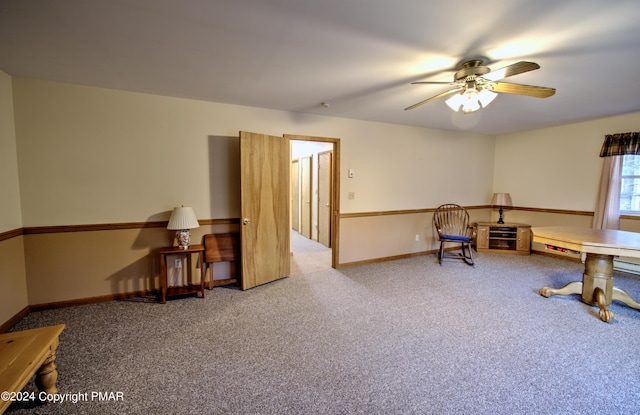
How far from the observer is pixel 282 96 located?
124 inches

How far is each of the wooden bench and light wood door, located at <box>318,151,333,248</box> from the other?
13.8 feet

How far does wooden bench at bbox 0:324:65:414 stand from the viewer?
4.21 ft

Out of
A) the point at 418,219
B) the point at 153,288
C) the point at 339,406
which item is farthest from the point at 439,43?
the point at 153,288

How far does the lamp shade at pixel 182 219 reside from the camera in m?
3.01

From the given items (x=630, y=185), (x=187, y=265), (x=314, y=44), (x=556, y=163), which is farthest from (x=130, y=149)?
(x=630, y=185)

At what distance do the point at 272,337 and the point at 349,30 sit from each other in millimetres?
2438

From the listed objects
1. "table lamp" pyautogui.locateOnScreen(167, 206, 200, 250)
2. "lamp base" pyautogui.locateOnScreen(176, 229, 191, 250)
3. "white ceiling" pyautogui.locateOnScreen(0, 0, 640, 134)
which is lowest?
"lamp base" pyautogui.locateOnScreen(176, 229, 191, 250)

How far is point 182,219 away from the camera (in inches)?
119

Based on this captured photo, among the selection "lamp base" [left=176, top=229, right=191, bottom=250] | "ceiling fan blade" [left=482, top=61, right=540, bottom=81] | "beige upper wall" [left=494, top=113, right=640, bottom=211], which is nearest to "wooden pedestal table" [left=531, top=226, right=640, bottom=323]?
"beige upper wall" [left=494, top=113, right=640, bottom=211]

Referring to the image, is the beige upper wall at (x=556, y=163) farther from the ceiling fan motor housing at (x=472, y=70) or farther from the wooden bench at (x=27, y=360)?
the wooden bench at (x=27, y=360)

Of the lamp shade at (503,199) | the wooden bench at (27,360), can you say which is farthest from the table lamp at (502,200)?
the wooden bench at (27,360)

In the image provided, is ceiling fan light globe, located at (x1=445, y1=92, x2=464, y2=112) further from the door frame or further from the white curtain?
the white curtain

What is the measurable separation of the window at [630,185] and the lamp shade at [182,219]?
6111 millimetres

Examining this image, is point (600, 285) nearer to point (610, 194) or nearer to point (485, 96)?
point (610, 194)
